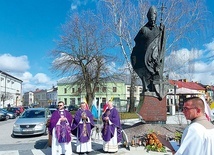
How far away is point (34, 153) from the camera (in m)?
9.20

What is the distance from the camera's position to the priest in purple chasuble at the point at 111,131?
8.73m

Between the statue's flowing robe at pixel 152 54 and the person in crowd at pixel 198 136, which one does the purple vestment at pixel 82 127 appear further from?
the person in crowd at pixel 198 136

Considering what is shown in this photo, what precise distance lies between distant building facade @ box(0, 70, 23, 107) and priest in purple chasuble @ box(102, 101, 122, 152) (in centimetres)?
5328

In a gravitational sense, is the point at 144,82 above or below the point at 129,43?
below

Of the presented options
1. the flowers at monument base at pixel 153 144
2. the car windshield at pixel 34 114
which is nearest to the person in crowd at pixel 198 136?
the flowers at monument base at pixel 153 144

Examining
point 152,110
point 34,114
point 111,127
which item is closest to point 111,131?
point 111,127

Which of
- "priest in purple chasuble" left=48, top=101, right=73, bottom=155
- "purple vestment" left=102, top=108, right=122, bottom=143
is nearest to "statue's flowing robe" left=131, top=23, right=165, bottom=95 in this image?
"purple vestment" left=102, top=108, right=122, bottom=143

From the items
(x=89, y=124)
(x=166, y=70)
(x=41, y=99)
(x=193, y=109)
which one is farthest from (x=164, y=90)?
(x=41, y=99)

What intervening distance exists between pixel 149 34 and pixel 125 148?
4.81 m

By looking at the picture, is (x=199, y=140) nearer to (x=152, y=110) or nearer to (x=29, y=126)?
(x=152, y=110)

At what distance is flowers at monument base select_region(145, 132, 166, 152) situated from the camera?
8336 mm

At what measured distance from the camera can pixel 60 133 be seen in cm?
837

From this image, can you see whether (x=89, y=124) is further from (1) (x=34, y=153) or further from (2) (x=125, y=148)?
(1) (x=34, y=153)

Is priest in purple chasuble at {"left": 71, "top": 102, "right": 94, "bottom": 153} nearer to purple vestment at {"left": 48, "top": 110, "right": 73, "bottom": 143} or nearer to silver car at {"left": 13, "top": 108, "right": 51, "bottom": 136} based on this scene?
purple vestment at {"left": 48, "top": 110, "right": 73, "bottom": 143}
